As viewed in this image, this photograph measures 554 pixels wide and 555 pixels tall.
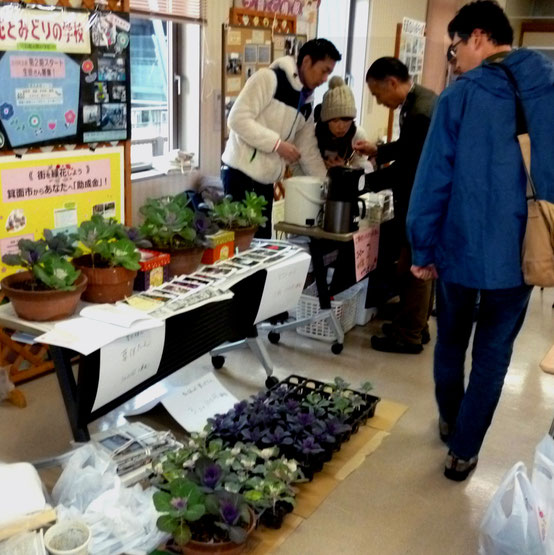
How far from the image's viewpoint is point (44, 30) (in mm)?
2451

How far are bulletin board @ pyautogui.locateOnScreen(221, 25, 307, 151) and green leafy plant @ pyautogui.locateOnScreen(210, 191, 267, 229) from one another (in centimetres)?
120

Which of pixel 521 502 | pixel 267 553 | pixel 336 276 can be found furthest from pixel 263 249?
pixel 521 502

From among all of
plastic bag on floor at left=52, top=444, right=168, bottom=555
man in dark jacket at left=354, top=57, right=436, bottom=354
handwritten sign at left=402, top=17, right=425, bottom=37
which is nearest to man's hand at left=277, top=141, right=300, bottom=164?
man in dark jacket at left=354, top=57, right=436, bottom=354

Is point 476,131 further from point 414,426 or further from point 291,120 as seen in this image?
point 291,120

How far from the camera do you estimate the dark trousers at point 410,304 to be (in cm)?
320

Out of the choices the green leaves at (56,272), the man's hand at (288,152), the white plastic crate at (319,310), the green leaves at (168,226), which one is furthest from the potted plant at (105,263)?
the white plastic crate at (319,310)

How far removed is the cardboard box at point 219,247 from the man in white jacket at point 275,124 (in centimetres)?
71

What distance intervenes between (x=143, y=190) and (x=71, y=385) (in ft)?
5.40

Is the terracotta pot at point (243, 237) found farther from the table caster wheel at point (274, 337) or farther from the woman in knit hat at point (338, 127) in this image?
the woman in knit hat at point (338, 127)

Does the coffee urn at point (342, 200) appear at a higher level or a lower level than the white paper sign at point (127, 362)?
higher

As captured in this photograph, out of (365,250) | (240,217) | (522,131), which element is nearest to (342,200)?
(365,250)

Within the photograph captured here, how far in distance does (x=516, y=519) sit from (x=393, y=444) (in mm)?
827

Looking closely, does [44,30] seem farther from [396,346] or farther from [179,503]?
[396,346]

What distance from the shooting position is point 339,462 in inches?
89.6
